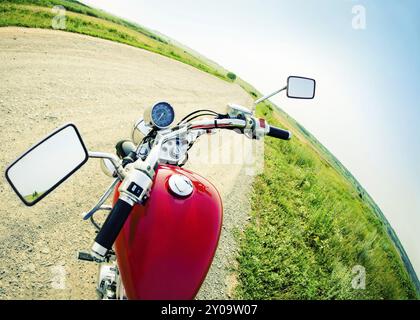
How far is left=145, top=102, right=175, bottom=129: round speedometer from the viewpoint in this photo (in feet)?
6.29

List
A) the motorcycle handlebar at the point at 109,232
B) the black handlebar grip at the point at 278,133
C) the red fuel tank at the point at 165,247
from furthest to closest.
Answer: the black handlebar grip at the point at 278,133, the red fuel tank at the point at 165,247, the motorcycle handlebar at the point at 109,232

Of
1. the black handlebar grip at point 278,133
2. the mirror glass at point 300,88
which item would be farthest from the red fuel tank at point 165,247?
the mirror glass at point 300,88

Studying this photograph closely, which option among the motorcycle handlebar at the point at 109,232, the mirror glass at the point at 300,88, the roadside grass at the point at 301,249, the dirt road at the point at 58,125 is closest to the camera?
the motorcycle handlebar at the point at 109,232

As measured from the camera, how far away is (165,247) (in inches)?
60.6

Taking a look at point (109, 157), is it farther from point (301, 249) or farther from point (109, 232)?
point (301, 249)

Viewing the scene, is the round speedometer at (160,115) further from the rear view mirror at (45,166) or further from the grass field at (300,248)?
the grass field at (300,248)

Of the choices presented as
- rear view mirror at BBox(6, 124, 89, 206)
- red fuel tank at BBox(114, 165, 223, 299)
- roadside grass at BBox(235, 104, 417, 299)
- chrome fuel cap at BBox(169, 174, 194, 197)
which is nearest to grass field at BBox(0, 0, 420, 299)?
roadside grass at BBox(235, 104, 417, 299)

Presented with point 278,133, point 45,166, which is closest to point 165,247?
point 45,166

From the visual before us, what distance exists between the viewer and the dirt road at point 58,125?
301cm

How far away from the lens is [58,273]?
3004 millimetres

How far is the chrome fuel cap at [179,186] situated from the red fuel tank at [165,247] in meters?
0.03

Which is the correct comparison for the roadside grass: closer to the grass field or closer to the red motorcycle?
the grass field

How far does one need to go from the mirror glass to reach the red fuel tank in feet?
3.72
